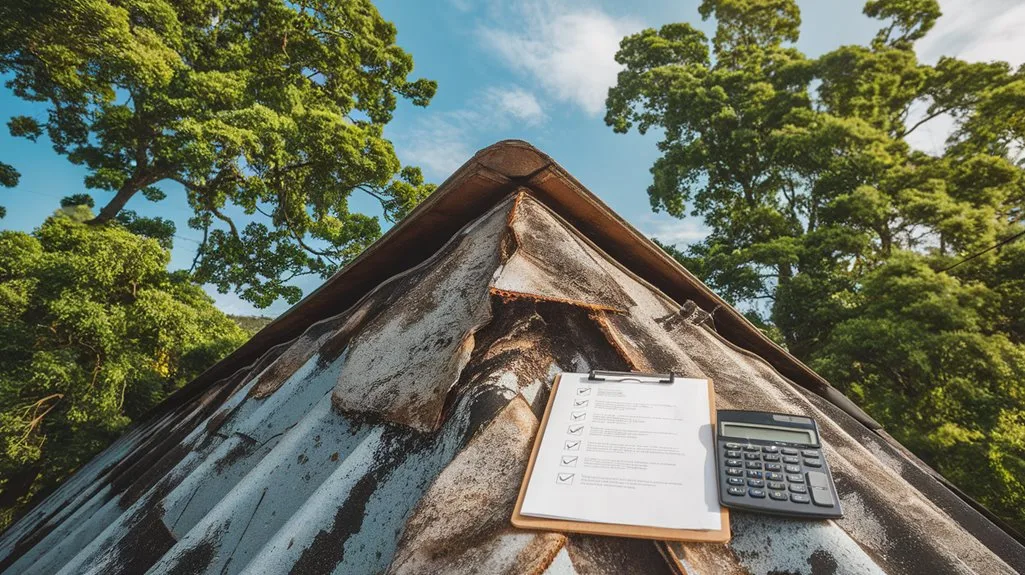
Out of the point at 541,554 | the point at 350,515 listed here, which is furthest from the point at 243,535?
the point at 541,554

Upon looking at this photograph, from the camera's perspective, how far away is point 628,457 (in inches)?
34.0

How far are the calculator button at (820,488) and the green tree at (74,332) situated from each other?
1172 cm

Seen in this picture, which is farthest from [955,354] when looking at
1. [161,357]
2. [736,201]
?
[161,357]

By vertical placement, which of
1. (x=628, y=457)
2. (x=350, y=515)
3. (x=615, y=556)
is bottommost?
(x=350, y=515)

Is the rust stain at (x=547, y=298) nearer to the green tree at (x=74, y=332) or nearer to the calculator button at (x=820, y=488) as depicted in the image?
the calculator button at (x=820, y=488)

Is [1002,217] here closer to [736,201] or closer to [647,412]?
[736,201]

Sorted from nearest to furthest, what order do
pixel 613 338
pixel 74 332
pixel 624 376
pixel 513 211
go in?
1. pixel 624 376
2. pixel 613 338
3. pixel 513 211
4. pixel 74 332

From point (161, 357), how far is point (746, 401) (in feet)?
46.9

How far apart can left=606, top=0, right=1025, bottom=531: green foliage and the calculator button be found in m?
9.35

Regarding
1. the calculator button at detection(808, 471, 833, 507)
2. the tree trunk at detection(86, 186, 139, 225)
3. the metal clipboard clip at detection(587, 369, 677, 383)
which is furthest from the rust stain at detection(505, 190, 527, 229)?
the tree trunk at detection(86, 186, 139, 225)

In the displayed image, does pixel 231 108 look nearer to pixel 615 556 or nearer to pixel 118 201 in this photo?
pixel 118 201

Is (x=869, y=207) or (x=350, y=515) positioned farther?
(x=869, y=207)

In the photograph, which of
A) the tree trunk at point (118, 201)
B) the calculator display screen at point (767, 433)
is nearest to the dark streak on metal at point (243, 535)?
the calculator display screen at point (767, 433)

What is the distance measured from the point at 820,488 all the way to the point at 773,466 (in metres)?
0.08
